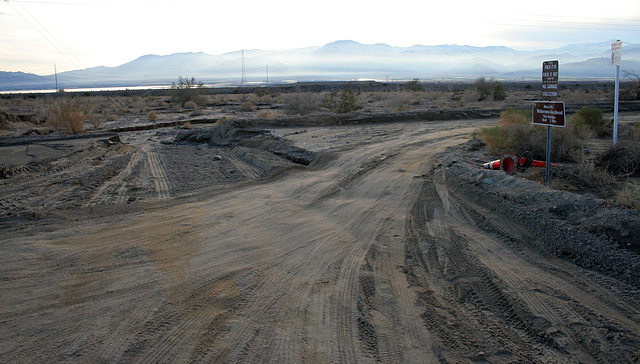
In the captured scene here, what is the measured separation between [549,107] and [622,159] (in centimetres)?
318

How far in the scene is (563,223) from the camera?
21.3 ft

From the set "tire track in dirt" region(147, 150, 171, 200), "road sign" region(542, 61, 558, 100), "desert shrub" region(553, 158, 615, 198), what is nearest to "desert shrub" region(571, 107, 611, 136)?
"desert shrub" region(553, 158, 615, 198)

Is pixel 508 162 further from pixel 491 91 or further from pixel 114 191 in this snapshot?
pixel 491 91

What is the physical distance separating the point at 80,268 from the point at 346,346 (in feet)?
13.4

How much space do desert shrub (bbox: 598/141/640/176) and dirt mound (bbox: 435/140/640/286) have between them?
376 centimetres

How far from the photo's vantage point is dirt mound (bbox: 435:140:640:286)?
5.56 meters

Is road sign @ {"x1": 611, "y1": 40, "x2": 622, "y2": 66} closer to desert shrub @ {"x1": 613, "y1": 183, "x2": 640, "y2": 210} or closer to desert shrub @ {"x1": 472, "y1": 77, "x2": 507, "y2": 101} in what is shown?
desert shrub @ {"x1": 613, "y1": 183, "x2": 640, "y2": 210}

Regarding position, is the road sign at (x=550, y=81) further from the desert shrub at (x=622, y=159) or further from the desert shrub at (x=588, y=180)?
the desert shrub at (x=622, y=159)

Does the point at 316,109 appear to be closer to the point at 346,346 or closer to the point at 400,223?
the point at 400,223

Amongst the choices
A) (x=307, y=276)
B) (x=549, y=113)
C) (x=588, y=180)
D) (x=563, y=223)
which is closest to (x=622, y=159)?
(x=588, y=180)

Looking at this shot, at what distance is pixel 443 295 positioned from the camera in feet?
16.5

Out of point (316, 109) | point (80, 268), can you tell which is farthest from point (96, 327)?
point (316, 109)

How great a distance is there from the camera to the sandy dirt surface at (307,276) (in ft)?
13.3

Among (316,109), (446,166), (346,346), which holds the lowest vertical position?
(346,346)
